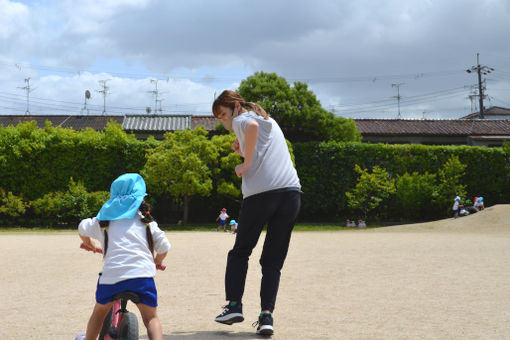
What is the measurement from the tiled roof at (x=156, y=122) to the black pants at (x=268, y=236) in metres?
32.8

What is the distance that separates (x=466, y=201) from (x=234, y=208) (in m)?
11.1

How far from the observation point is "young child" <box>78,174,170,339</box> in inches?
127

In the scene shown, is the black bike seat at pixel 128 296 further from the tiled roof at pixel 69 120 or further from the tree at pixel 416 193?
the tiled roof at pixel 69 120

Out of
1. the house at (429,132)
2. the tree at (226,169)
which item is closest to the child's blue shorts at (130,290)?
the tree at (226,169)

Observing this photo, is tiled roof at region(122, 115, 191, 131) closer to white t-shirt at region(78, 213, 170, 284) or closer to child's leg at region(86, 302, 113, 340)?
white t-shirt at region(78, 213, 170, 284)

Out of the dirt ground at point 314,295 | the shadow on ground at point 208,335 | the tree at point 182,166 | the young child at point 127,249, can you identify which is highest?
the tree at point 182,166

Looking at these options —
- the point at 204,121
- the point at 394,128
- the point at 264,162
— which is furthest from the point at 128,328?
the point at 394,128

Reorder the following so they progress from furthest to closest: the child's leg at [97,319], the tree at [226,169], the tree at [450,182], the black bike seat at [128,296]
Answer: the tree at [450,182]
the tree at [226,169]
the child's leg at [97,319]
the black bike seat at [128,296]

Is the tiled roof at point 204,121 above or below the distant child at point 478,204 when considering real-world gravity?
above

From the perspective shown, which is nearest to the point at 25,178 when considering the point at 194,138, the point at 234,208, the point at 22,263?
the point at 194,138

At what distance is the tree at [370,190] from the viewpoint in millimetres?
25188

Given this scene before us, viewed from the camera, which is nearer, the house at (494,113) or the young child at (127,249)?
the young child at (127,249)

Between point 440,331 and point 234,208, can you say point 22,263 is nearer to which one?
point 440,331

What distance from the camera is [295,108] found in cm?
2908
